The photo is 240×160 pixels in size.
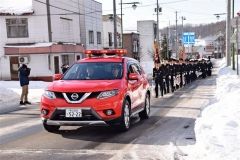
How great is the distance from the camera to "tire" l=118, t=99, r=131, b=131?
952 centimetres

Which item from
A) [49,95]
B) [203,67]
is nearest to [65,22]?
[203,67]

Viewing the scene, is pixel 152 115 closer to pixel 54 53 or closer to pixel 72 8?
pixel 54 53

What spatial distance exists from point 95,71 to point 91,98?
147 centimetres

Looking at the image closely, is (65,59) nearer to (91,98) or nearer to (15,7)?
(15,7)

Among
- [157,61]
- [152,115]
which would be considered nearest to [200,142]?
[152,115]

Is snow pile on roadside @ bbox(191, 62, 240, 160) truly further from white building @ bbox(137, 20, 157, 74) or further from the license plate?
white building @ bbox(137, 20, 157, 74)

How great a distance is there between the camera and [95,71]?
10445mm

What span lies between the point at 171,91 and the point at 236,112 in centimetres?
1305

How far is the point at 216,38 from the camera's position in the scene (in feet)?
474

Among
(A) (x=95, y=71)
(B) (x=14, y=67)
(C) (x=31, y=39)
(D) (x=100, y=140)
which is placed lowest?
(B) (x=14, y=67)

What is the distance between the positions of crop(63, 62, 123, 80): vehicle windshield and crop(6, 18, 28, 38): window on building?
27.8 meters

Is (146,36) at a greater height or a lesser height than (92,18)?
lesser

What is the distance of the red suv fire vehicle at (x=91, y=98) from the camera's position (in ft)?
29.8

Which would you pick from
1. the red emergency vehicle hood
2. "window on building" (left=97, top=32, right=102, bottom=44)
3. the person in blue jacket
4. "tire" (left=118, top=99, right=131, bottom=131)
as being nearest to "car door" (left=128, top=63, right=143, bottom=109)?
"tire" (left=118, top=99, right=131, bottom=131)
